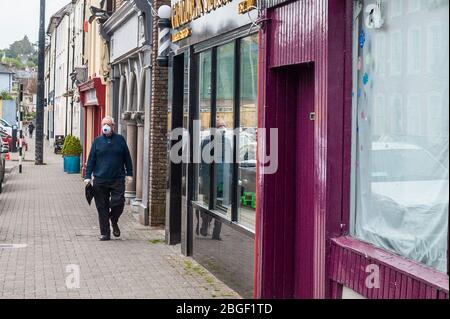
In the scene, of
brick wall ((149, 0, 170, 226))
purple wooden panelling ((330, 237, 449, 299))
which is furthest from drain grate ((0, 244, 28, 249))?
purple wooden panelling ((330, 237, 449, 299))

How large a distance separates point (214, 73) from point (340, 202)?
153 inches

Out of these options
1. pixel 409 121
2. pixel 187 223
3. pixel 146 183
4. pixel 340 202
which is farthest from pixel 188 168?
pixel 409 121

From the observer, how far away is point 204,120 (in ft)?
31.5

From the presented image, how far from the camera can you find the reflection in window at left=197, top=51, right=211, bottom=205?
30.8 ft

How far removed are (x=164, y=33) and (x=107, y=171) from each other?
2.23 meters

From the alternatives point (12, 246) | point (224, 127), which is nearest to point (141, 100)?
point (12, 246)

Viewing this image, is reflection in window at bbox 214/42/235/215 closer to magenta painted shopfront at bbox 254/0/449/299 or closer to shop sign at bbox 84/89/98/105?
magenta painted shopfront at bbox 254/0/449/299

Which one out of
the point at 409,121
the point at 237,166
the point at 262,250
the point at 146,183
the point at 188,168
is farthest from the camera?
the point at 146,183

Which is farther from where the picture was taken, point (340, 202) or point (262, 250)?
point (262, 250)

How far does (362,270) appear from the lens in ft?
16.7

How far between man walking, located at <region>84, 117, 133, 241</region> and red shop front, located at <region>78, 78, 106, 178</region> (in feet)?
30.0

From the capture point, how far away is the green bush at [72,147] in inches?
1033

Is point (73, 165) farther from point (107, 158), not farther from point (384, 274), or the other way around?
point (384, 274)

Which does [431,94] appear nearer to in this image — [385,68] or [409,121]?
[409,121]
